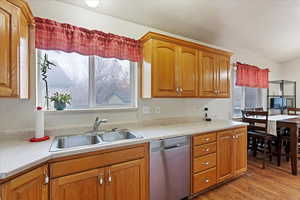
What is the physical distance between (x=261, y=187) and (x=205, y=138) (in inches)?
45.4

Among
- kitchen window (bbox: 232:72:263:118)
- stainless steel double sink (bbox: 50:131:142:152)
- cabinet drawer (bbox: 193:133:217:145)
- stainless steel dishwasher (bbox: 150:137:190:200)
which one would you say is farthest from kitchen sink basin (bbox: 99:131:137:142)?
kitchen window (bbox: 232:72:263:118)

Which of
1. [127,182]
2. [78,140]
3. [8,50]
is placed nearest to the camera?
[8,50]

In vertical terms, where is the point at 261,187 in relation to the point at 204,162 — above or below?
below

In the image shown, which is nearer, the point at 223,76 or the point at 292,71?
the point at 223,76

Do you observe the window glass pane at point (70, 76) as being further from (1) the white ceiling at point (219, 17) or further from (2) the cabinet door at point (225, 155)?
(2) the cabinet door at point (225, 155)

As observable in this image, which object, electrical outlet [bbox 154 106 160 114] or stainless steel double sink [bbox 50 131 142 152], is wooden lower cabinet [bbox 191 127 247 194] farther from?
stainless steel double sink [bbox 50 131 142 152]

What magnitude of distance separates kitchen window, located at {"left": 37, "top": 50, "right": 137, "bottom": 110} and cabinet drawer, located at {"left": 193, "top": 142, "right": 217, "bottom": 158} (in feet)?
3.27

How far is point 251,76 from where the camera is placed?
3.63m

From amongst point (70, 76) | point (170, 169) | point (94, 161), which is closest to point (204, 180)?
point (170, 169)

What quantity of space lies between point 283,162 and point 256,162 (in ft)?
1.66

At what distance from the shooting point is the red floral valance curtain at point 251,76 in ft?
11.3

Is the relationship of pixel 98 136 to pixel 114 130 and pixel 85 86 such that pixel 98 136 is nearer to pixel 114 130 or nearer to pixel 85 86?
pixel 114 130

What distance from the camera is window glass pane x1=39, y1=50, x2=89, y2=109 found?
6.11ft

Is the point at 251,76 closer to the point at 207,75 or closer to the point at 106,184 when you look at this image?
the point at 207,75
